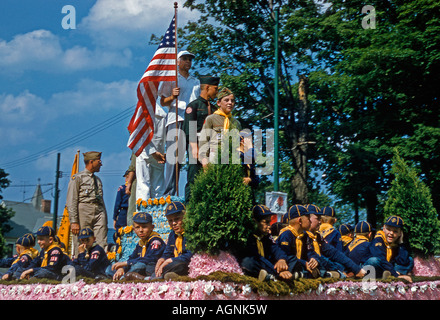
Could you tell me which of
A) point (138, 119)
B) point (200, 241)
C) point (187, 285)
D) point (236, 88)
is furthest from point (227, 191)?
point (236, 88)

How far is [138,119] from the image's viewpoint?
956 cm

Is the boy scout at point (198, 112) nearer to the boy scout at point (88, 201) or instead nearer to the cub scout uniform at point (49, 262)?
the cub scout uniform at point (49, 262)

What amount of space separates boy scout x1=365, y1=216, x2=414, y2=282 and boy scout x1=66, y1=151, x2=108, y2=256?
4.33 m

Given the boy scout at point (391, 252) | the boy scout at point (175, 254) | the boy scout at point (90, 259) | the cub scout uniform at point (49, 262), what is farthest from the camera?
the boy scout at point (90, 259)

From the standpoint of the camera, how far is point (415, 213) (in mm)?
8227

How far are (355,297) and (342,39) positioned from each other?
14.2m

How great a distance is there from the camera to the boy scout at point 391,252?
7.29m

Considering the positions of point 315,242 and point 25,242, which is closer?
point 315,242

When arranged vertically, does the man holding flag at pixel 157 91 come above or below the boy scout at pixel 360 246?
above

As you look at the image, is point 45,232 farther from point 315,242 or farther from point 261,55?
point 261,55

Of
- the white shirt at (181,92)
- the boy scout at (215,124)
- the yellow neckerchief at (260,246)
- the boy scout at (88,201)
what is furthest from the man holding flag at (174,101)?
the yellow neckerchief at (260,246)

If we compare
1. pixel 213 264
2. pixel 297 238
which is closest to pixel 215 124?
pixel 297 238

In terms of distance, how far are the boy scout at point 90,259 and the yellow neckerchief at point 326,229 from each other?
311 centimetres

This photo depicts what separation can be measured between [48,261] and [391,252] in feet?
15.5
